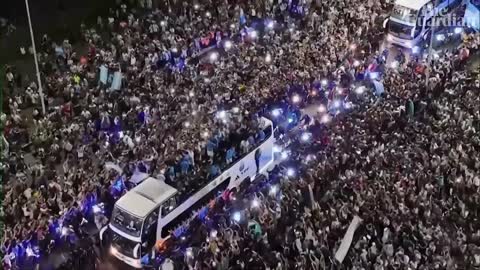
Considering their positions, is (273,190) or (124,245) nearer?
(124,245)

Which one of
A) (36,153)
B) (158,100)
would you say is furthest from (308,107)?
(36,153)

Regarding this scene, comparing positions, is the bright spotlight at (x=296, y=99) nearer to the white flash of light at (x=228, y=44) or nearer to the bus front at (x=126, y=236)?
the white flash of light at (x=228, y=44)

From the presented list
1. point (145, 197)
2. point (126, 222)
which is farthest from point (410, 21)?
point (126, 222)

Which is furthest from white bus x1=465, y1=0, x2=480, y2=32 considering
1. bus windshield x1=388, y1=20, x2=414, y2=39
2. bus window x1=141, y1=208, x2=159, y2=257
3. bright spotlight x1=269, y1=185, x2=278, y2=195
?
bus window x1=141, y1=208, x2=159, y2=257

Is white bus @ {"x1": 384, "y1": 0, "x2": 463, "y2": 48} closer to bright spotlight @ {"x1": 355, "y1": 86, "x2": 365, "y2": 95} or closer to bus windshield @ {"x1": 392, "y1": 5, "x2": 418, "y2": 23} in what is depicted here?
bus windshield @ {"x1": 392, "y1": 5, "x2": 418, "y2": 23}

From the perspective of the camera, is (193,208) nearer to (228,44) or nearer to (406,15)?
(228,44)

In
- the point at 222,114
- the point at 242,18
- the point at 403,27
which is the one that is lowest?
the point at 403,27
